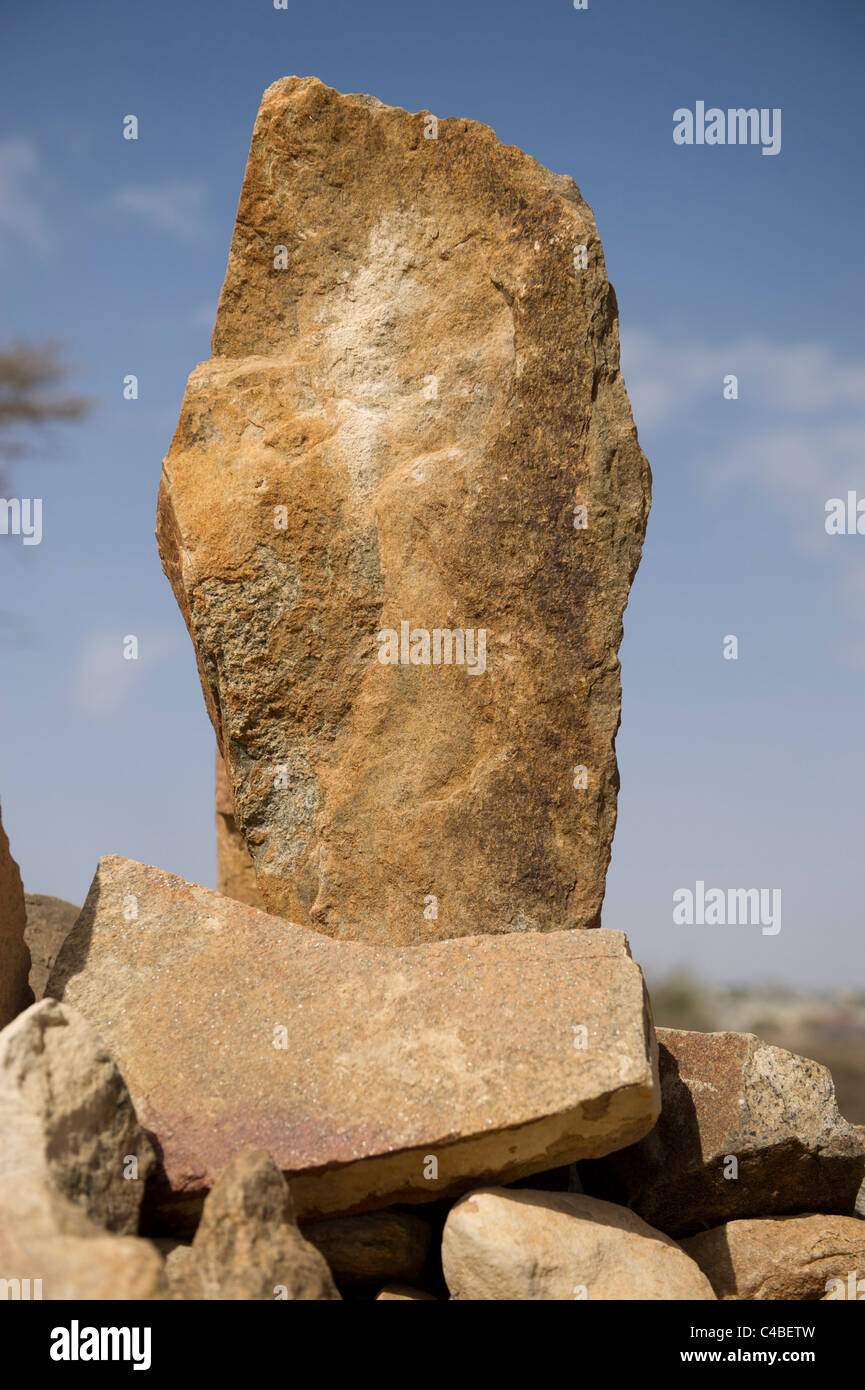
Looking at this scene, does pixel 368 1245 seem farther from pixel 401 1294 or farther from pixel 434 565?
pixel 434 565

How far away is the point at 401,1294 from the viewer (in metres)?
3.72

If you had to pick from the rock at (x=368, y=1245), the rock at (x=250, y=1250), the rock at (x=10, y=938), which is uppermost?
the rock at (x=10, y=938)

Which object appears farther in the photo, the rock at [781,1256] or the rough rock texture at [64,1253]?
the rock at [781,1256]

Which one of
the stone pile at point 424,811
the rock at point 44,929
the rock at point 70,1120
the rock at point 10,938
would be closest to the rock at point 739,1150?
the stone pile at point 424,811

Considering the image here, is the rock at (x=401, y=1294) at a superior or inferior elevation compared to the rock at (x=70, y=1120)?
inferior

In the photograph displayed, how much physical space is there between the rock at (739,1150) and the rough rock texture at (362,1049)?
2.51 ft

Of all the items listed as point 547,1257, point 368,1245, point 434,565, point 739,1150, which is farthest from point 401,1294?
point 434,565

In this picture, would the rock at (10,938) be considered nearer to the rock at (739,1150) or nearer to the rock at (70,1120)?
the rock at (70,1120)

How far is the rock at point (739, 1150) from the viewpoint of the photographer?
14.3 ft

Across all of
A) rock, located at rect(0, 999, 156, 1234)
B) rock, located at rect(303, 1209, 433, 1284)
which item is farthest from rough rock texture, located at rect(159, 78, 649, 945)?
rock, located at rect(0, 999, 156, 1234)

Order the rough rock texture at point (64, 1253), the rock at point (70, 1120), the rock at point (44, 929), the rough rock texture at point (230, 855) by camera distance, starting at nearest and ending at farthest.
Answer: the rough rock texture at point (64, 1253), the rock at point (70, 1120), the rough rock texture at point (230, 855), the rock at point (44, 929)

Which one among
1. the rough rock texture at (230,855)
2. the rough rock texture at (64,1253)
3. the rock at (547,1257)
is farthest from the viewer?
the rough rock texture at (230,855)
